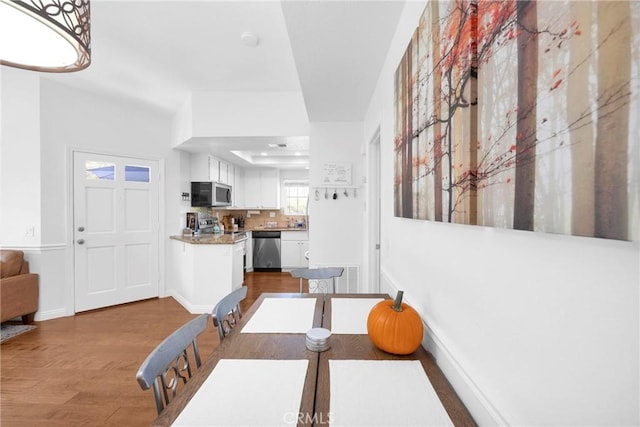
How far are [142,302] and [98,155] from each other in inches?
78.4

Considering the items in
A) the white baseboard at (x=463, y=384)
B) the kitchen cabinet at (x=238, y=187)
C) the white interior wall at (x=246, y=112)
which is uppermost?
the white interior wall at (x=246, y=112)

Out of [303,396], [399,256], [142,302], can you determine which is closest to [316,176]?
[399,256]

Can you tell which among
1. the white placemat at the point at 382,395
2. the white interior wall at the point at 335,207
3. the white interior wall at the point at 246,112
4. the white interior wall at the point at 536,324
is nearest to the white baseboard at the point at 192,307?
the white interior wall at the point at 335,207

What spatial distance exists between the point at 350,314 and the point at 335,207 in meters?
1.82

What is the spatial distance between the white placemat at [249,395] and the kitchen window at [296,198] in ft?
17.4

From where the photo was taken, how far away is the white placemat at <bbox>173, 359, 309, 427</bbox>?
698mm

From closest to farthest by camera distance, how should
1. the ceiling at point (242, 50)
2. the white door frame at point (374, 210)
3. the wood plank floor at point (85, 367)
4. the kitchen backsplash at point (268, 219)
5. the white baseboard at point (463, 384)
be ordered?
the white baseboard at point (463, 384), the ceiling at point (242, 50), the wood plank floor at point (85, 367), the white door frame at point (374, 210), the kitchen backsplash at point (268, 219)

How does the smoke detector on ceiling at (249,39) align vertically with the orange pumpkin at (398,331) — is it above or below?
above

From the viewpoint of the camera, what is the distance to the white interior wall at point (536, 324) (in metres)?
0.37

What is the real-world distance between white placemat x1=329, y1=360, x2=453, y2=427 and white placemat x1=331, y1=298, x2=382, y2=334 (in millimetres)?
260

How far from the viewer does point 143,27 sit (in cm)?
216

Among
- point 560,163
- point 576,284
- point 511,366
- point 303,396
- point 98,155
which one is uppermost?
point 98,155

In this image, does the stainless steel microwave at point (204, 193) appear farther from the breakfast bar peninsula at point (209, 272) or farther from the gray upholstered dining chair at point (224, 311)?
the gray upholstered dining chair at point (224, 311)

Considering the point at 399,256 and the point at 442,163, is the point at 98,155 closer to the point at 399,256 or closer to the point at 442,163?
the point at 399,256
